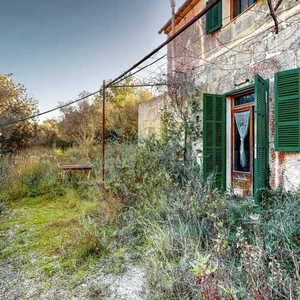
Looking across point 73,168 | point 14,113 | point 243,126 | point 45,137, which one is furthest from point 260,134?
point 45,137

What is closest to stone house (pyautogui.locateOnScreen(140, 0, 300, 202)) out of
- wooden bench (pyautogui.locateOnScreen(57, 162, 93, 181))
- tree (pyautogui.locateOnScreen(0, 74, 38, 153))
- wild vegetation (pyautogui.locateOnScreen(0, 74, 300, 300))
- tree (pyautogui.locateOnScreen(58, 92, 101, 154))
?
wild vegetation (pyautogui.locateOnScreen(0, 74, 300, 300))

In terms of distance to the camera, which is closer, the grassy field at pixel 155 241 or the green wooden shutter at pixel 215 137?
the grassy field at pixel 155 241

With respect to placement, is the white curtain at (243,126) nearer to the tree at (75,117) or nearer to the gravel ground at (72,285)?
the gravel ground at (72,285)

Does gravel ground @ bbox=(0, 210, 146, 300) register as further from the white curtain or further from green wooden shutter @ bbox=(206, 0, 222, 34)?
green wooden shutter @ bbox=(206, 0, 222, 34)

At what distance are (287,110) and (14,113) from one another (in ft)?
37.3

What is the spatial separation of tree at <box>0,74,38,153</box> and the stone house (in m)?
8.78

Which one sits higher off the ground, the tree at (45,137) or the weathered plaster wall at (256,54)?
the weathered plaster wall at (256,54)

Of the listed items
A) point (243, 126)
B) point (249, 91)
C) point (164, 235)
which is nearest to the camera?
point (164, 235)

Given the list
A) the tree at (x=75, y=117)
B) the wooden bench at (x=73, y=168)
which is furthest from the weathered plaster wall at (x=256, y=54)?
the tree at (x=75, y=117)

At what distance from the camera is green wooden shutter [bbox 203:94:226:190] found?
4.72m

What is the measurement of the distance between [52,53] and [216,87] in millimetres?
5676

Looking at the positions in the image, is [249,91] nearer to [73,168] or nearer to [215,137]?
[215,137]

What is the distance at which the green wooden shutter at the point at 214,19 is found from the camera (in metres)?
4.91

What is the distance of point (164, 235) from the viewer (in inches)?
88.5
